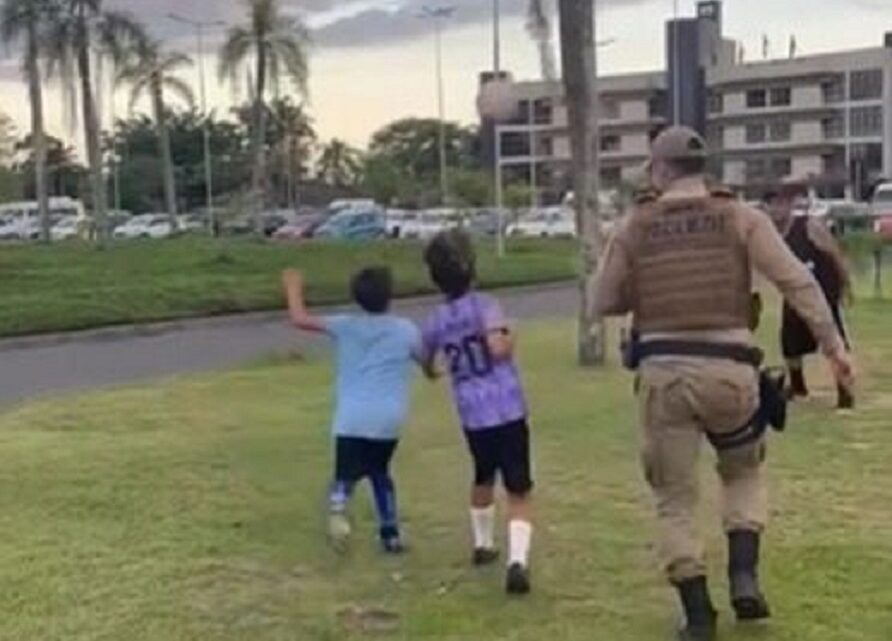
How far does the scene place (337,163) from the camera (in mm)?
119688

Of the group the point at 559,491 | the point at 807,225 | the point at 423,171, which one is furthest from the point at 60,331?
the point at 423,171

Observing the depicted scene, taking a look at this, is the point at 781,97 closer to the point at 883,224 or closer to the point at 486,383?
the point at 883,224

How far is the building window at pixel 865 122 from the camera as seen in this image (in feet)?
329

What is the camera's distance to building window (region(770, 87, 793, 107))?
336 ft

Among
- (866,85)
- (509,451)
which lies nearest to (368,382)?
(509,451)

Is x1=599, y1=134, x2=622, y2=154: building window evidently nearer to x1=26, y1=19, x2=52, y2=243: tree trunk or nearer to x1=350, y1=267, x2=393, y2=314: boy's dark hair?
x1=26, y1=19, x2=52, y2=243: tree trunk

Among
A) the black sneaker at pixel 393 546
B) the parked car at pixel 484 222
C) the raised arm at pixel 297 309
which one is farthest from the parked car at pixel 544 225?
the black sneaker at pixel 393 546

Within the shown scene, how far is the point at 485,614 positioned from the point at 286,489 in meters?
3.11

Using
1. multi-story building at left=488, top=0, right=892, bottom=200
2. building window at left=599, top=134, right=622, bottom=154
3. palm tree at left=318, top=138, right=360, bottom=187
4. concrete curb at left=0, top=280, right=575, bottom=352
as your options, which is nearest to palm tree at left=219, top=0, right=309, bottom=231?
concrete curb at left=0, top=280, right=575, bottom=352

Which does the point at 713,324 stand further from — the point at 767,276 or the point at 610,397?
the point at 610,397

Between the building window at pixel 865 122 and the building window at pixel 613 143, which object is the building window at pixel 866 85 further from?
the building window at pixel 613 143

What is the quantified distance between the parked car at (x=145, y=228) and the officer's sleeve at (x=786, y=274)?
2639 inches

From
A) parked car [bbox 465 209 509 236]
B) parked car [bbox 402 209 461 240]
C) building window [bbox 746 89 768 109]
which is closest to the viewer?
parked car [bbox 465 209 509 236]

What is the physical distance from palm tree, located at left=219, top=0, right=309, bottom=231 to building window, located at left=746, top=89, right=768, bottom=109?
53385 millimetres
